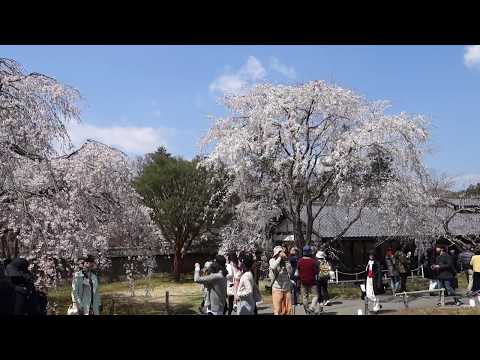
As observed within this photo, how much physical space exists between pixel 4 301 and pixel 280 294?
3722 millimetres

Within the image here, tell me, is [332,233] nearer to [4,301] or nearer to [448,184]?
[448,184]

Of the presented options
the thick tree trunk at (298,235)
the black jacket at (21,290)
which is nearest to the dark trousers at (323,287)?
the thick tree trunk at (298,235)

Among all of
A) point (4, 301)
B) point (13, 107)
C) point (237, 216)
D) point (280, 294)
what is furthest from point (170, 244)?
point (4, 301)

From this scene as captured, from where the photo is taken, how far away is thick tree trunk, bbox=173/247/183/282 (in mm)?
21130

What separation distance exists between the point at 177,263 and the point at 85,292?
15644mm

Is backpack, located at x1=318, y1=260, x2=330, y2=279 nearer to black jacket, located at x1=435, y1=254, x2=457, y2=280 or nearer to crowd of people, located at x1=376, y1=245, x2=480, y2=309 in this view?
crowd of people, located at x1=376, y1=245, x2=480, y2=309

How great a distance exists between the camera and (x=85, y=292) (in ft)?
19.9

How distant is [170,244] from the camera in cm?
2223

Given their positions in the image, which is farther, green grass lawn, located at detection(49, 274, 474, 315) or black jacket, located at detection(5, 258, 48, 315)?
green grass lawn, located at detection(49, 274, 474, 315)

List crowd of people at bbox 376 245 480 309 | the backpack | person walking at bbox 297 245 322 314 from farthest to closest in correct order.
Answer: the backpack → crowd of people at bbox 376 245 480 309 → person walking at bbox 297 245 322 314

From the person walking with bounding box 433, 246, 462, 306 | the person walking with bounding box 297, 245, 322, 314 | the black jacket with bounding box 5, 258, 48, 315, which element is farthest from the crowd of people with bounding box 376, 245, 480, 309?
the black jacket with bounding box 5, 258, 48, 315

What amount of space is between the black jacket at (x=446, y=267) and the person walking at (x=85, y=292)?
6933 millimetres

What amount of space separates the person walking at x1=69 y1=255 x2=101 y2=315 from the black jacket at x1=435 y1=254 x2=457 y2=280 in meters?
6.93

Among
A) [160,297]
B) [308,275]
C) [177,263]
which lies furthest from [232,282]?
[177,263]
